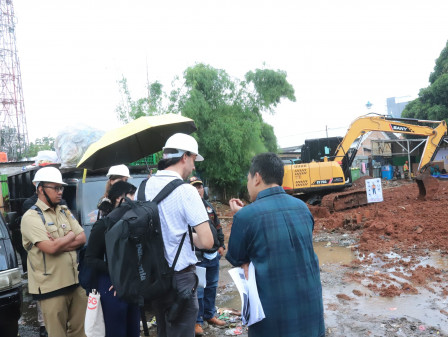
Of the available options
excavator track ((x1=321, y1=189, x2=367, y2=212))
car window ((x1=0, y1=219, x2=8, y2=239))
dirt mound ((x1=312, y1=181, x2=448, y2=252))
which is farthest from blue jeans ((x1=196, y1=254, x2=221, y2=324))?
excavator track ((x1=321, y1=189, x2=367, y2=212))

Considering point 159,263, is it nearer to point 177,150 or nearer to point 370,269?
point 177,150

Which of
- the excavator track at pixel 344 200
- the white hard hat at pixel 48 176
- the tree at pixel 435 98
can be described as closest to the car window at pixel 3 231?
the white hard hat at pixel 48 176

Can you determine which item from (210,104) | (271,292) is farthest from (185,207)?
(210,104)

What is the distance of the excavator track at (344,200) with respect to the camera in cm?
1242

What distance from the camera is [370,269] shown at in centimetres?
662

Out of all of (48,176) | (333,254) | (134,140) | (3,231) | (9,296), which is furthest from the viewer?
(333,254)

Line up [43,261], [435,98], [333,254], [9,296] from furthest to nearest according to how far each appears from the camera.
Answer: [435,98] < [333,254] < [9,296] < [43,261]

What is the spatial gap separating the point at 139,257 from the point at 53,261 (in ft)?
4.94

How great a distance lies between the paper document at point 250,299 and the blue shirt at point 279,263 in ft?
0.12

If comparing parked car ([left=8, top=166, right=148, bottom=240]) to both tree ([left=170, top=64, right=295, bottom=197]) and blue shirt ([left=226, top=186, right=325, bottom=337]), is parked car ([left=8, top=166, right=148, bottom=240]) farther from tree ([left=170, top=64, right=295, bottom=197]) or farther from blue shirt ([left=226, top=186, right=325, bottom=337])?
tree ([left=170, top=64, right=295, bottom=197])

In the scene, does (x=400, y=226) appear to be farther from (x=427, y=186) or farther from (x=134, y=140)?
(x=134, y=140)

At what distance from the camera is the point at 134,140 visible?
170 inches

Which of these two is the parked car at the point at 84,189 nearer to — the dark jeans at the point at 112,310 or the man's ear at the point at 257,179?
the dark jeans at the point at 112,310

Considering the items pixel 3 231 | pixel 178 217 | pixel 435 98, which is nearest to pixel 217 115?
pixel 3 231
